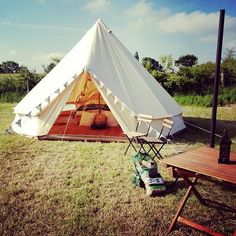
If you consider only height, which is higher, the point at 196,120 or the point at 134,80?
the point at 134,80

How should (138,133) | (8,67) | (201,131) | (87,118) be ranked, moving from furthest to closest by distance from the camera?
(8,67), (87,118), (201,131), (138,133)

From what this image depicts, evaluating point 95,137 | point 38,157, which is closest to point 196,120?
point 95,137

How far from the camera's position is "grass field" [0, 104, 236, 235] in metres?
3.70

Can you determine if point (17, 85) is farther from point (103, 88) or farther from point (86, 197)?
point (86, 197)

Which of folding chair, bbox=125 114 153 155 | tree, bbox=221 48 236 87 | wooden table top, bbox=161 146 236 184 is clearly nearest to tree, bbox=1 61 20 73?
tree, bbox=221 48 236 87

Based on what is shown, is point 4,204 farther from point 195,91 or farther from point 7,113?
point 195,91

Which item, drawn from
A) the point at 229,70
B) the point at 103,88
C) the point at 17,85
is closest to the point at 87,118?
the point at 103,88

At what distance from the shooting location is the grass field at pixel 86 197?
370 centimetres

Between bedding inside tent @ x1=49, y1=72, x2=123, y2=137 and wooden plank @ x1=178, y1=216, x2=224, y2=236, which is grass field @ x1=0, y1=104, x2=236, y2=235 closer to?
wooden plank @ x1=178, y1=216, x2=224, y2=236

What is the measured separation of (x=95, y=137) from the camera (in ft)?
26.3

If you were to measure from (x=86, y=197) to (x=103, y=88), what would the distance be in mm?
3810

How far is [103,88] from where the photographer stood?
7777 mm

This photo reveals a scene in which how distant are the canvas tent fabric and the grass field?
108 cm

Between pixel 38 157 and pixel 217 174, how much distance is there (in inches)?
171
